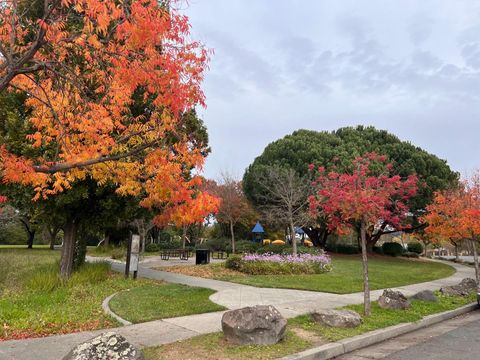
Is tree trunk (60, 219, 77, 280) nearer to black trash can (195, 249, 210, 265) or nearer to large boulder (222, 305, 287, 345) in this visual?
black trash can (195, 249, 210, 265)

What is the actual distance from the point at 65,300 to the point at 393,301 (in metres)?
7.85

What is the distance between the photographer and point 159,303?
9508 millimetres

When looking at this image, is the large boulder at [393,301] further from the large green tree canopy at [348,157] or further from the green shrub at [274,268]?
the large green tree canopy at [348,157]

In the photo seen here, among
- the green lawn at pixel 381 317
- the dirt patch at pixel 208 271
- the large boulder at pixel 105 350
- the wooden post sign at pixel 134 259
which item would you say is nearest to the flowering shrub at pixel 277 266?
the dirt patch at pixel 208 271

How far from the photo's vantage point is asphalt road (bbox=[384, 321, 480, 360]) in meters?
6.44

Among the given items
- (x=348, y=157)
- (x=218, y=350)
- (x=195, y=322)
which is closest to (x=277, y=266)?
(x=195, y=322)

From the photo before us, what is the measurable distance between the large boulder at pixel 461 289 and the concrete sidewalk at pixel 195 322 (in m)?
1.12

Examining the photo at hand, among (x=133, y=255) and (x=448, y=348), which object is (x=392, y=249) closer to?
(x=133, y=255)

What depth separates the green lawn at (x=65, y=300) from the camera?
286 inches

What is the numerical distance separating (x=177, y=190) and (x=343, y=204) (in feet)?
14.2

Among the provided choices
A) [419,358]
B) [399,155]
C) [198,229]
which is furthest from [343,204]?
[198,229]

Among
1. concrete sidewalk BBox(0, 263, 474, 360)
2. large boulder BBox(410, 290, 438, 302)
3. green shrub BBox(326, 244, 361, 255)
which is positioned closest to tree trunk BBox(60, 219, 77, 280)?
concrete sidewalk BBox(0, 263, 474, 360)

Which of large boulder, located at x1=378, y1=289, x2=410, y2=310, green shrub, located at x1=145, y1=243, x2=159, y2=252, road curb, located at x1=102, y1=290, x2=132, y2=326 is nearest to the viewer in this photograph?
road curb, located at x1=102, y1=290, x2=132, y2=326

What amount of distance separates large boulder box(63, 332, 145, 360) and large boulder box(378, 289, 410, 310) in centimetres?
684
